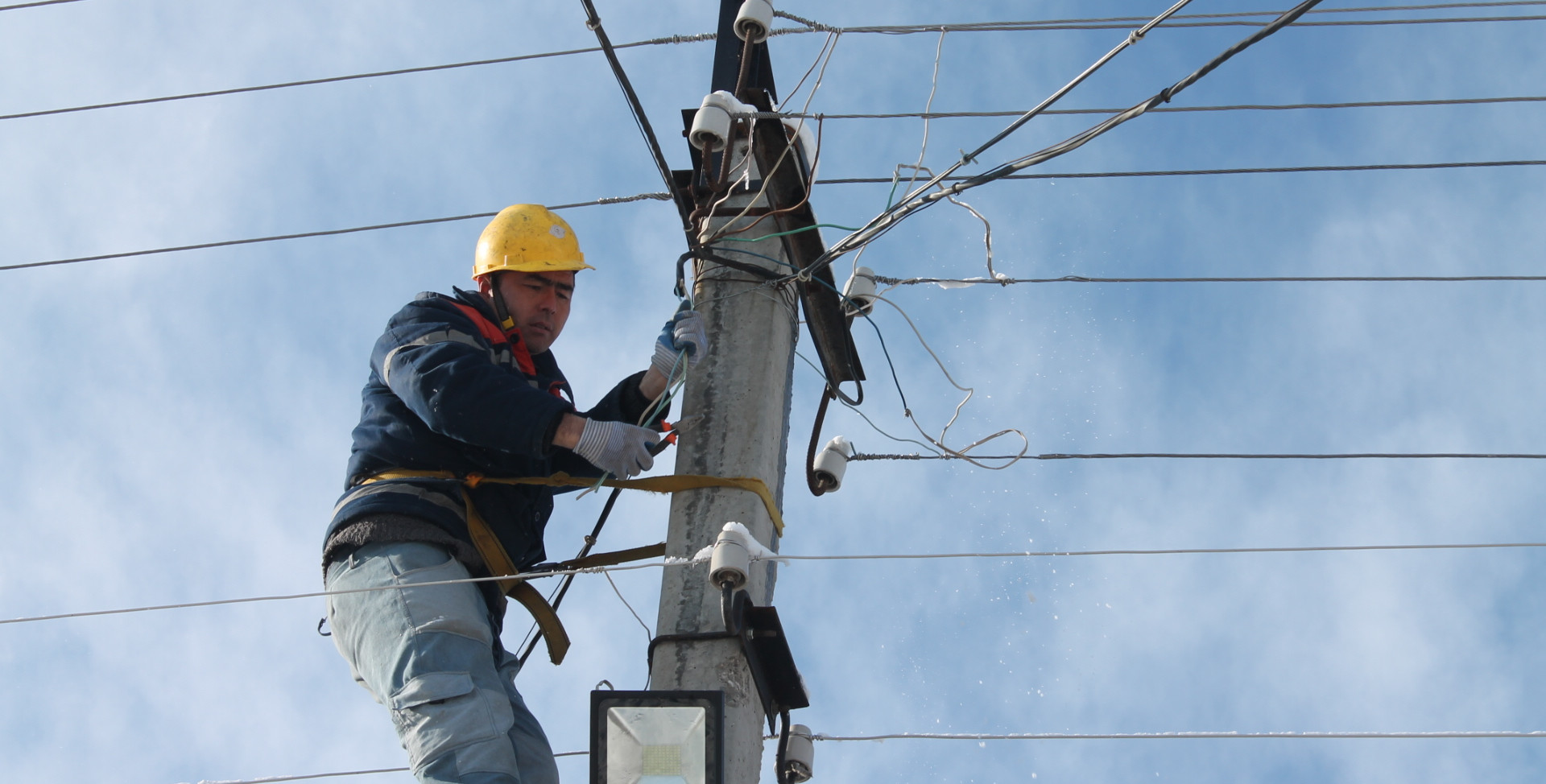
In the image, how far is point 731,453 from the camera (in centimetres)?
402

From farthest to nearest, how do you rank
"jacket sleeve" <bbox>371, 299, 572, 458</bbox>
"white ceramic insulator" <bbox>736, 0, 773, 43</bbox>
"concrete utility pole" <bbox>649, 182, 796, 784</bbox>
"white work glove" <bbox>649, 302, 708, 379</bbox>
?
1. "white ceramic insulator" <bbox>736, 0, 773, 43</bbox>
2. "white work glove" <bbox>649, 302, 708, 379</bbox>
3. "jacket sleeve" <bbox>371, 299, 572, 458</bbox>
4. "concrete utility pole" <bbox>649, 182, 796, 784</bbox>

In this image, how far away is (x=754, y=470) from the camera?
399cm

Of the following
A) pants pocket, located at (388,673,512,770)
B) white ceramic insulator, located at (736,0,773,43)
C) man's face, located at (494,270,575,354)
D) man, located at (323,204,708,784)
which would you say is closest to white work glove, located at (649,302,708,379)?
man, located at (323,204,708,784)

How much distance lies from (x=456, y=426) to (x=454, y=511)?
29 cm

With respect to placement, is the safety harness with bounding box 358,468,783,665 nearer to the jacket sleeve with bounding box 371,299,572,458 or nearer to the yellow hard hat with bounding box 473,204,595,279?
the jacket sleeve with bounding box 371,299,572,458

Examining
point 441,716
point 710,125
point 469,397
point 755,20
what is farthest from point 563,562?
point 755,20

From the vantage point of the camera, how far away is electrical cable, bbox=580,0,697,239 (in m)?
4.25

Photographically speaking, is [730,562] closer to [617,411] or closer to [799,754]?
[799,754]

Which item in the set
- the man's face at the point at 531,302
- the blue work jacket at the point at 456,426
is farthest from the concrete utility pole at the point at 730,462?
the man's face at the point at 531,302

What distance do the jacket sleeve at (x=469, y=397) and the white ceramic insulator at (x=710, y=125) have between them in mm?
922

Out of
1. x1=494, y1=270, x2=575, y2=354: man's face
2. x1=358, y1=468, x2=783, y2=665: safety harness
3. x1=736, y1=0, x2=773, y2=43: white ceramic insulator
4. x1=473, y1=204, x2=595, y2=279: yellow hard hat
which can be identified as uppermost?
x1=736, y1=0, x2=773, y2=43: white ceramic insulator

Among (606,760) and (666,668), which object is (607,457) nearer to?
(666,668)

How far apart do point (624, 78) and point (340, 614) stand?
176 cm

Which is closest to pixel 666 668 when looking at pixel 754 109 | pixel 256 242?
pixel 754 109
